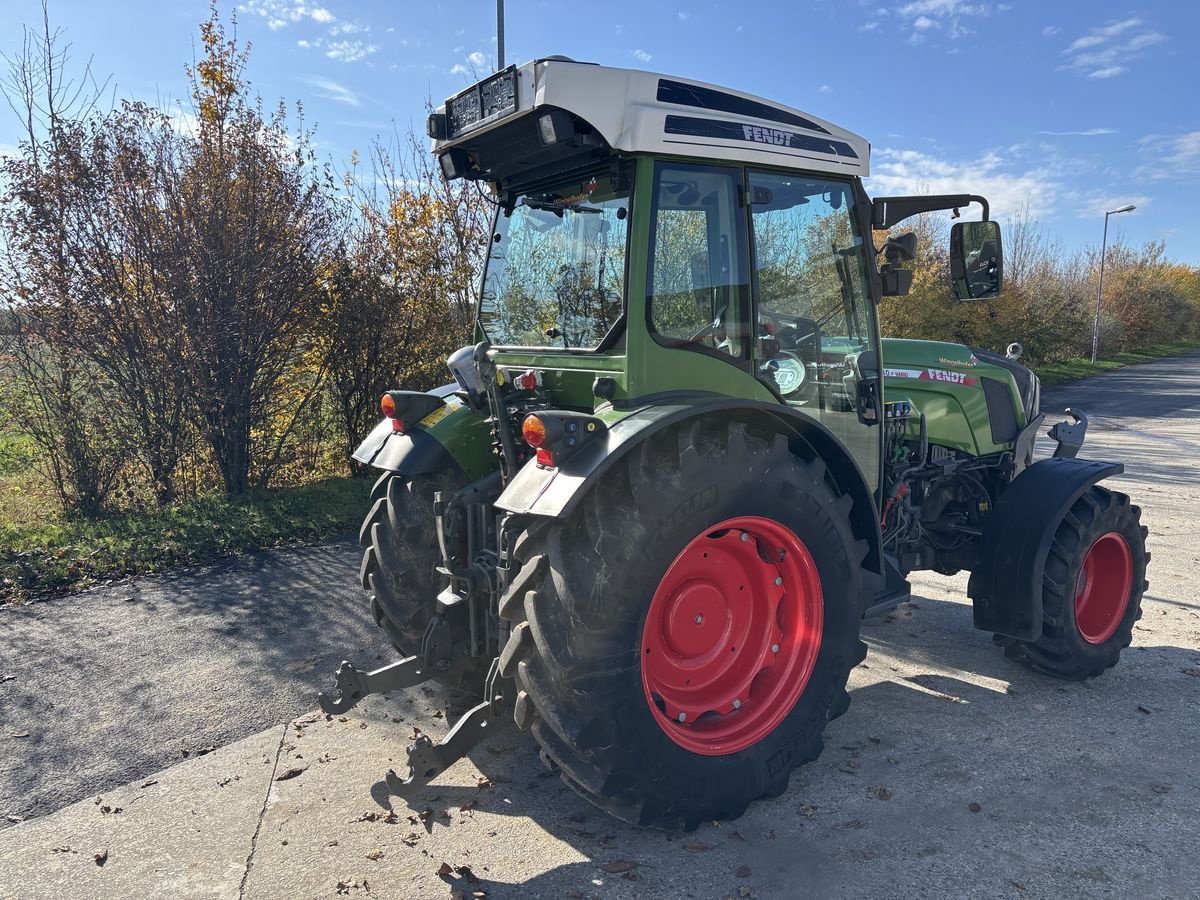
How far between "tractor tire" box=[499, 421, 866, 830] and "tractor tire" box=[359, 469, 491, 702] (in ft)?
2.58

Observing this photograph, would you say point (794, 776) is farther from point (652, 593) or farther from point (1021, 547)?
point (1021, 547)

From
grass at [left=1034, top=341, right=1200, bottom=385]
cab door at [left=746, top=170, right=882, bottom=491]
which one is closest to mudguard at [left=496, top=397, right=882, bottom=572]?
cab door at [left=746, top=170, right=882, bottom=491]

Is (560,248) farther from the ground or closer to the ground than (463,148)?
closer to the ground

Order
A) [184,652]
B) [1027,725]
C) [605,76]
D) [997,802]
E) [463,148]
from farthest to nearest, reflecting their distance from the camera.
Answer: [184,652], [1027,725], [463,148], [997,802], [605,76]

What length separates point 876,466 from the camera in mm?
3834

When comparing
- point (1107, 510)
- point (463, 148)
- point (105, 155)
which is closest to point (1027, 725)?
point (1107, 510)

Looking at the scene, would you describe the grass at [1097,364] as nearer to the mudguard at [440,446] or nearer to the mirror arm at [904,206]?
the mirror arm at [904,206]

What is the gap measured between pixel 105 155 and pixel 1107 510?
27.6 ft

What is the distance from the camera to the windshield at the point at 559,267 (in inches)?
120

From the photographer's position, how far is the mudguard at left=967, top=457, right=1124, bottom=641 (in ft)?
12.5

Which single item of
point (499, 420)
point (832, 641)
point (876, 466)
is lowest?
point (832, 641)

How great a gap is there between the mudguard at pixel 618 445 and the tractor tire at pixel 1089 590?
1472mm

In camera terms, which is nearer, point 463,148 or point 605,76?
point 605,76

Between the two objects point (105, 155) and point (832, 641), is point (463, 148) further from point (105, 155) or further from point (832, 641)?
point (105, 155)
